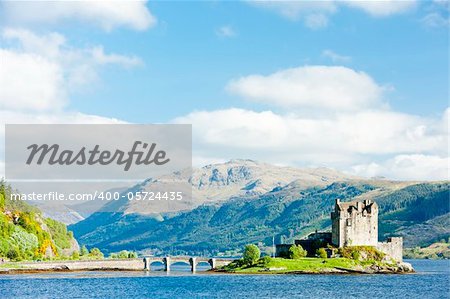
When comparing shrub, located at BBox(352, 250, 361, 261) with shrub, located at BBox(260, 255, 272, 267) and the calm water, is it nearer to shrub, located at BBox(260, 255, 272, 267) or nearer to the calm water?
the calm water

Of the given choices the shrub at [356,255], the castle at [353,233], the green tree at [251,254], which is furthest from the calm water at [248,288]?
the green tree at [251,254]

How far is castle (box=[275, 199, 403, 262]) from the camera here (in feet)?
610

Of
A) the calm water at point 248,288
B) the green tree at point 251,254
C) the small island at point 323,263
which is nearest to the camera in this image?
the calm water at point 248,288

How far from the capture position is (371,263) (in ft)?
601

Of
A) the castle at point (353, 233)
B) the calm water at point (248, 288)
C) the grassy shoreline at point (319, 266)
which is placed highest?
the castle at point (353, 233)

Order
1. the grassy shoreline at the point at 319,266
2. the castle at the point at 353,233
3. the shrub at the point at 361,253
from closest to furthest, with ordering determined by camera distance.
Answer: the grassy shoreline at the point at 319,266 → the shrub at the point at 361,253 → the castle at the point at 353,233

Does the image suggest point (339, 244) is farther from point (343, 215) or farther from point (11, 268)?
point (11, 268)

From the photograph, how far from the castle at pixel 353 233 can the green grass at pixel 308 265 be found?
6.83 meters

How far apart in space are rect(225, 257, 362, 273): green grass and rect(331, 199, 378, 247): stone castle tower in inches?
269

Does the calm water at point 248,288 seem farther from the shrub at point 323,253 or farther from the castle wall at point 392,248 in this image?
the castle wall at point 392,248

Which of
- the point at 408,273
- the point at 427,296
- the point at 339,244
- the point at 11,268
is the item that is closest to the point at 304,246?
the point at 339,244

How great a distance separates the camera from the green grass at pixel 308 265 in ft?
580

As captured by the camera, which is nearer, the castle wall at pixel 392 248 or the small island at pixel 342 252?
the small island at pixel 342 252

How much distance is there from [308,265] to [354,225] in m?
18.3
